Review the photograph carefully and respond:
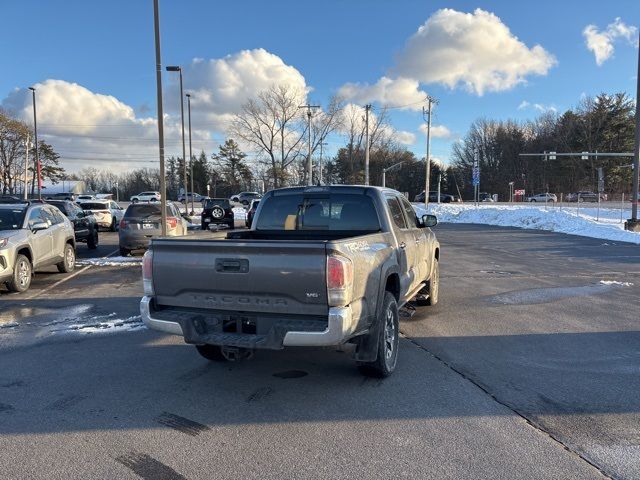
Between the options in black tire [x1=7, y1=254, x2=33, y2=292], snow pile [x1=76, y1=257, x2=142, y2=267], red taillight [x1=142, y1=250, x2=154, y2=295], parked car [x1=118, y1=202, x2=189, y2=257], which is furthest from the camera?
parked car [x1=118, y1=202, x2=189, y2=257]

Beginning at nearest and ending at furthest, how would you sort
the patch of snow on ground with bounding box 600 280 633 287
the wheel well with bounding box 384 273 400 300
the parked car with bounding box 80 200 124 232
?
the wheel well with bounding box 384 273 400 300 < the patch of snow on ground with bounding box 600 280 633 287 < the parked car with bounding box 80 200 124 232

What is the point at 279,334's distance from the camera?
4.27 m

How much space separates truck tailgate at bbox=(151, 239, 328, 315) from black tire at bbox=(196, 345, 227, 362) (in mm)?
1020

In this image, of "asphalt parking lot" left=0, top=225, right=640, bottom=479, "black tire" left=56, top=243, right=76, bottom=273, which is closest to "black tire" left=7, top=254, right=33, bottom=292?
"asphalt parking lot" left=0, top=225, right=640, bottom=479

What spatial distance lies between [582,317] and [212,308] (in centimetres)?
594

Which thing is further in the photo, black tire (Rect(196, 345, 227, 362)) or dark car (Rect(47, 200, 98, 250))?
dark car (Rect(47, 200, 98, 250))

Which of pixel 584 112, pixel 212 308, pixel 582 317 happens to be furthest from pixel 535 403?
pixel 584 112

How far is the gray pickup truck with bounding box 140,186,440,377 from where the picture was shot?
13.7 feet

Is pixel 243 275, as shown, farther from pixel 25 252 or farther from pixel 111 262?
pixel 111 262

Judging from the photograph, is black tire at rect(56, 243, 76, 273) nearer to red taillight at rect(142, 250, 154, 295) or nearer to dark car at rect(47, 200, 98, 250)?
dark car at rect(47, 200, 98, 250)

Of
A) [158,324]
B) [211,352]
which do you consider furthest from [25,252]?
[158,324]

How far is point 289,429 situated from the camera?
4020 mm

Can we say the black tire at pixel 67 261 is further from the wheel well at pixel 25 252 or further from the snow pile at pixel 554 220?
the snow pile at pixel 554 220

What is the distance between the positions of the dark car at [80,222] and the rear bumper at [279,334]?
13.6m
